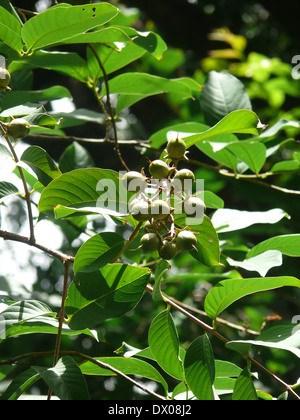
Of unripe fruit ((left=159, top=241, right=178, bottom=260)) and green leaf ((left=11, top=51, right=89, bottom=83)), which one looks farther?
green leaf ((left=11, top=51, right=89, bottom=83))

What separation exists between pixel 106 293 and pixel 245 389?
1.01ft

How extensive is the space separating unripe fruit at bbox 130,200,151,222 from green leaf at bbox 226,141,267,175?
22.1 inches

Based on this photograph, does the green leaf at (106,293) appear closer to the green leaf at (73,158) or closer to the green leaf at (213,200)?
the green leaf at (213,200)

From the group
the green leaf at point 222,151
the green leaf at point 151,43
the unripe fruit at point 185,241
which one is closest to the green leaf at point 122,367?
the unripe fruit at point 185,241

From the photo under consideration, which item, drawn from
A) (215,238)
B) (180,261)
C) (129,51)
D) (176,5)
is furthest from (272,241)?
(176,5)

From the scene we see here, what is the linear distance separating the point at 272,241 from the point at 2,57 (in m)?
0.74

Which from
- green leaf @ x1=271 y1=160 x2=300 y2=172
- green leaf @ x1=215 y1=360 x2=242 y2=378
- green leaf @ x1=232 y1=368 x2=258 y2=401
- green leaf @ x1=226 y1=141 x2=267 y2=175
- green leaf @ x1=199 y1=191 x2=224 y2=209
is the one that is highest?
green leaf @ x1=271 y1=160 x2=300 y2=172

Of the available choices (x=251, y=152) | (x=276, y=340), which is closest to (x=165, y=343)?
(x=276, y=340)

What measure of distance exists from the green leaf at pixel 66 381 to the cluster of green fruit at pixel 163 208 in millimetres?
237

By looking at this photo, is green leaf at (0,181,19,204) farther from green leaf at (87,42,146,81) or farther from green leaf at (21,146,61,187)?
green leaf at (87,42,146,81)

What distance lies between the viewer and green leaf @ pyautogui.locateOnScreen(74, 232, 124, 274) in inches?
33.4

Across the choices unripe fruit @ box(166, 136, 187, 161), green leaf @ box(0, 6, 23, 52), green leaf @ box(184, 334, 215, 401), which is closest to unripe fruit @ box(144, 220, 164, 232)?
unripe fruit @ box(166, 136, 187, 161)

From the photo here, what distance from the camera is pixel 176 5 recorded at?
3137 millimetres

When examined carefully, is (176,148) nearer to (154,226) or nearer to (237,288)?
(154,226)
